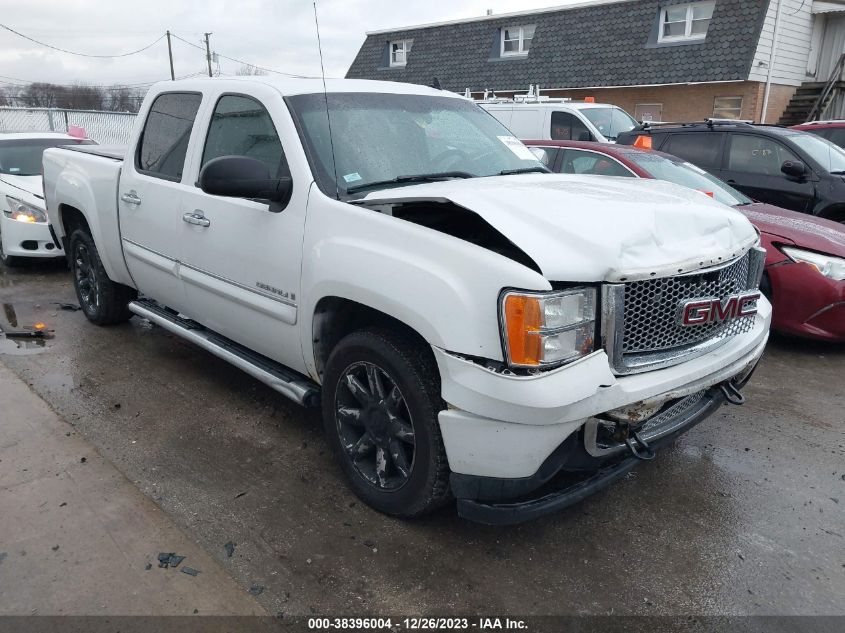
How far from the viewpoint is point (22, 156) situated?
8523 mm

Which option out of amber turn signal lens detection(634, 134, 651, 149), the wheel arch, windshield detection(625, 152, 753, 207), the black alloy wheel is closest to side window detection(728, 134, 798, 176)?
amber turn signal lens detection(634, 134, 651, 149)

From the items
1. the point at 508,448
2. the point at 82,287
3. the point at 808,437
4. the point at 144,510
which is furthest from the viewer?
the point at 82,287

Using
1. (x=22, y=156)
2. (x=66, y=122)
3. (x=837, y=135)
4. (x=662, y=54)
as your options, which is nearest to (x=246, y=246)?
(x=22, y=156)

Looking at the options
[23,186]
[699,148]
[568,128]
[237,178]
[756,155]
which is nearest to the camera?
[237,178]

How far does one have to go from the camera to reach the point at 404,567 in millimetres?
2756

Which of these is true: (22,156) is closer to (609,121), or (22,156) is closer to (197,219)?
(197,219)

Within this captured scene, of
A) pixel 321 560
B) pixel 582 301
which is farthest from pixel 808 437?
pixel 321 560

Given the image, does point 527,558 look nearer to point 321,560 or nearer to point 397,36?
point 321,560

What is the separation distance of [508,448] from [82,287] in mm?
4855

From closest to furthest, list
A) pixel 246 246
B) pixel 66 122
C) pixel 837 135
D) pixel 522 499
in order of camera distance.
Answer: pixel 522 499 < pixel 246 246 < pixel 837 135 < pixel 66 122

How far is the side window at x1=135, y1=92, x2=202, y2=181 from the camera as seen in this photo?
4.14m

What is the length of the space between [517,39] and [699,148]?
53.2ft

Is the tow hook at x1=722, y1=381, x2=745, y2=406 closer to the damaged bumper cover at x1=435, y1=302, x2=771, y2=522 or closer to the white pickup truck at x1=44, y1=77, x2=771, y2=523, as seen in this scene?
the white pickup truck at x1=44, y1=77, x2=771, y2=523

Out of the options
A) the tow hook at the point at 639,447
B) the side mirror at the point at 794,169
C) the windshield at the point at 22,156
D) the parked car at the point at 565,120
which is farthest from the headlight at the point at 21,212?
the side mirror at the point at 794,169
